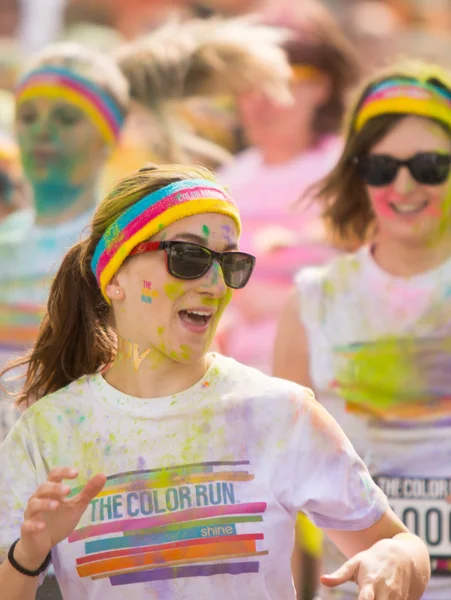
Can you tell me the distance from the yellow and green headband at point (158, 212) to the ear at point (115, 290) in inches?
0.7

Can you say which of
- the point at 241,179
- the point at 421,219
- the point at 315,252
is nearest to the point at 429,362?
the point at 421,219

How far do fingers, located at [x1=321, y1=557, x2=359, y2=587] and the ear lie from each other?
0.87m

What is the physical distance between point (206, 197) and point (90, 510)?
77 centimetres

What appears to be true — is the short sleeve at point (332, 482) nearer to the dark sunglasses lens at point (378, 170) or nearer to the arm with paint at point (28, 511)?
the arm with paint at point (28, 511)

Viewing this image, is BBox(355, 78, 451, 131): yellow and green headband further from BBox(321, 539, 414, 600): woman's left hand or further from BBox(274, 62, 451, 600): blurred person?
BBox(321, 539, 414, 600): woman's left hand

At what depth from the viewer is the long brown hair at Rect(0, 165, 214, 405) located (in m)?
3.47

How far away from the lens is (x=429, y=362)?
4.86 m

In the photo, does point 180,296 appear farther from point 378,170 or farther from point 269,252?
point 269,252

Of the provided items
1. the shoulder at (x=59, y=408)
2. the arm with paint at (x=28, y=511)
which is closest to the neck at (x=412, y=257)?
the shoulder at (x=59, y=408)

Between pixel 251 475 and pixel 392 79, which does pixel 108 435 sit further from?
pixel 392 79

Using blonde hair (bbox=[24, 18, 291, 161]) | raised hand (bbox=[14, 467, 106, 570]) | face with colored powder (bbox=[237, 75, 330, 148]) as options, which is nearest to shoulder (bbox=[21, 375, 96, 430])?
raised hand (bbox=[14, 467, 106, 570])

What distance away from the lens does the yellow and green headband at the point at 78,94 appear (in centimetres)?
670

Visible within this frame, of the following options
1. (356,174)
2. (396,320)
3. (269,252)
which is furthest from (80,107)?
(396,320)

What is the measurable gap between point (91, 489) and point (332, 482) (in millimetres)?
548
